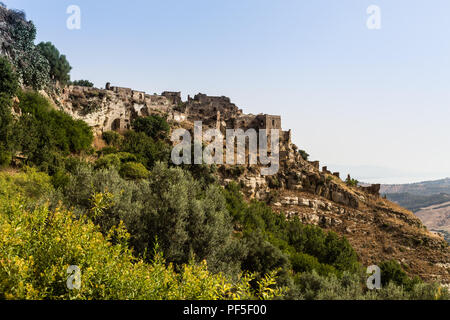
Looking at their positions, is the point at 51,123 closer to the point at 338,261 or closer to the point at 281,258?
the point at 281,258

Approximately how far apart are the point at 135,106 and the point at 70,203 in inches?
2177

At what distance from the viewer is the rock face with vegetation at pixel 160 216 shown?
8539 mm

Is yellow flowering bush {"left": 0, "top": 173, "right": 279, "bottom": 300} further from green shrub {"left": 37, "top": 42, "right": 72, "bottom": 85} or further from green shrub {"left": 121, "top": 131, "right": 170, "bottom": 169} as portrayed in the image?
green shrub {"left": 37, "top": 42, "right": 72, "bottom": 85}

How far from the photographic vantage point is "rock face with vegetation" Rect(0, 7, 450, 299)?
8.54 meters

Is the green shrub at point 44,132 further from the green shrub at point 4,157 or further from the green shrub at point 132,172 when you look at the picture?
the green shrub at point 132,172

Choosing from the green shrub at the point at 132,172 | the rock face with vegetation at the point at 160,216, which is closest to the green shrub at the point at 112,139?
the rock face with vegetation at the point at 160,216

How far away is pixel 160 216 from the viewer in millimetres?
17984

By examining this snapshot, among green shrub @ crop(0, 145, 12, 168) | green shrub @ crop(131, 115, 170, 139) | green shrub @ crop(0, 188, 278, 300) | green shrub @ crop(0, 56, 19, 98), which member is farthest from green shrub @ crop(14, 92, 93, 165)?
green shrub @ crop(0, 188, 278, 300)

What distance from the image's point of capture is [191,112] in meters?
84.8
